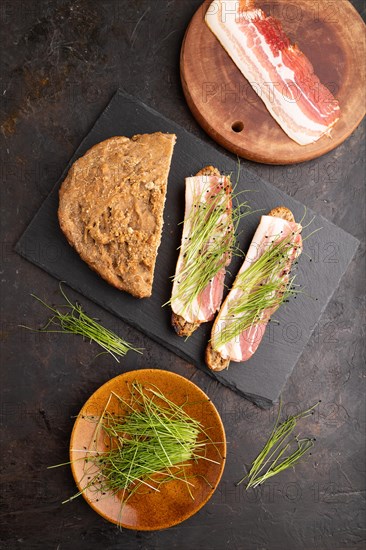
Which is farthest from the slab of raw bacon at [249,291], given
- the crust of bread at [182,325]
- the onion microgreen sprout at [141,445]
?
the onion microgreen sprout at [141,445]

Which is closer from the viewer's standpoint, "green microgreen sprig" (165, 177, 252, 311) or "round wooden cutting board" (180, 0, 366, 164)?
"green microgreen sprig" (165, 177, 252, 311)

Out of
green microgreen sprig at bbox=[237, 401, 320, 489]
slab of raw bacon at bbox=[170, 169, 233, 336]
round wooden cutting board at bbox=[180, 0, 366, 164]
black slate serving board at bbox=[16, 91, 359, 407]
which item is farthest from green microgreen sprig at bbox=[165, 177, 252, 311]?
green microgreen sprig at bbox=[237, 401, 320, 489]

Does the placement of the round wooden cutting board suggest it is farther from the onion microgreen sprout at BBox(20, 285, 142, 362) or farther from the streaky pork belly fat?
the onion microgreen sprout at BBox(20, 285, 142, 362)

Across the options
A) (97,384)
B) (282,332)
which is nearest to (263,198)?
(282,332)

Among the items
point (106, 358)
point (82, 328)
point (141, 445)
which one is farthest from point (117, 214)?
point (141, 445)

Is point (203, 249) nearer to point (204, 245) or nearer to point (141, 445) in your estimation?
point (204, 245)

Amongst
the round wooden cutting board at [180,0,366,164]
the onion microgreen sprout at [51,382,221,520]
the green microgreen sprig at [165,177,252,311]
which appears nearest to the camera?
the onion microgreen sprout at [51,382,221,520]

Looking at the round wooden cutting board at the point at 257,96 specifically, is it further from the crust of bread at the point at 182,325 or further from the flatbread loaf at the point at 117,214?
the crust of bread at the point at 182,325
